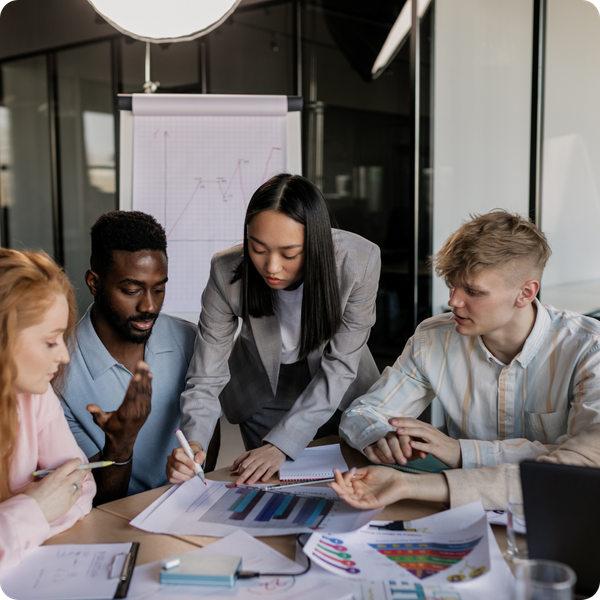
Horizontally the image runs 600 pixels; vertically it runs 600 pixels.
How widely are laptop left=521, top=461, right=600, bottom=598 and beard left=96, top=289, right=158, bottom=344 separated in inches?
44.8

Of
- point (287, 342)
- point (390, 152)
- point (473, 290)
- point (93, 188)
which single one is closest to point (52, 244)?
point (93, 188)

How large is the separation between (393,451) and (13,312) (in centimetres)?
87

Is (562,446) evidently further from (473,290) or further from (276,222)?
(276,222)

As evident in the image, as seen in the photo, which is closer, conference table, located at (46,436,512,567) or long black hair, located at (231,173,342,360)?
conference table, located at (46,436,512,567)

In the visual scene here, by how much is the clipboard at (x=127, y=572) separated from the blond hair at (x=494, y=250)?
3.10 ft

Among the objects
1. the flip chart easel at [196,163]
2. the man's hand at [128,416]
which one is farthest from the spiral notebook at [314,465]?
the flip chart easel at [196,163]

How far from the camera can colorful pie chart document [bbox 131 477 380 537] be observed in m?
1.15

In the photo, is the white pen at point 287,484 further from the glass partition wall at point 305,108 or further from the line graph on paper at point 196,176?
the glass partition wall at point 305,108

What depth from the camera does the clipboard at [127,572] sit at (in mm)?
942

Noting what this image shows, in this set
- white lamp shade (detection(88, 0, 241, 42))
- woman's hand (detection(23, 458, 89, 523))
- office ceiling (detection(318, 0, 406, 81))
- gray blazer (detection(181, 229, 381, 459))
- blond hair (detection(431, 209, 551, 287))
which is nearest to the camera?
woman's hand (detection(23, 458, 89, 523))

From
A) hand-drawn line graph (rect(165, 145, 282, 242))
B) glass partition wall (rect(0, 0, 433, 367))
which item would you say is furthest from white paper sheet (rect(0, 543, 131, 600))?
glass partition wall (rect(0, 0, 433, 367))

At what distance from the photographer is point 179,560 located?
1.00 m

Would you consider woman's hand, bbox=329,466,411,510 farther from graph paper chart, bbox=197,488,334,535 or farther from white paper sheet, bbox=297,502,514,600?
white paper sheet, bbox=297,502,514,600

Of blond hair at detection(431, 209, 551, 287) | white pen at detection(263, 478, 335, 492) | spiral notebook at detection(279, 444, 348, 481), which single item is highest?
blond hair at detection(431, 209, 551, 287)
